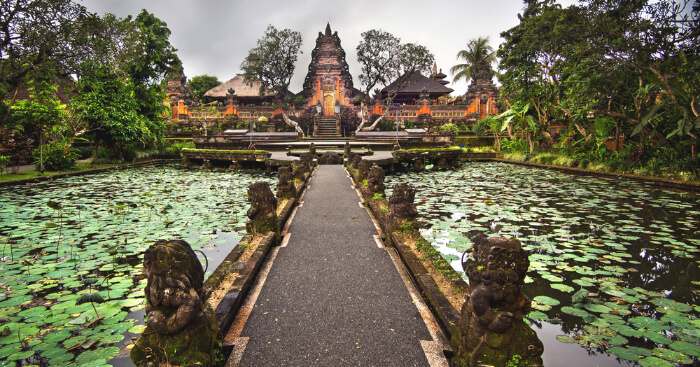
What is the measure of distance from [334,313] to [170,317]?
4.00ft

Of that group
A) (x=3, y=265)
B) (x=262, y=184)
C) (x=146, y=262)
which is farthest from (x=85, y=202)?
(x=146, y=262)

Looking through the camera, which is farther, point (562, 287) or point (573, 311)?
point (562, 287)

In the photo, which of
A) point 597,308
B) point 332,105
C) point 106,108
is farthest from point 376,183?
point 332,105

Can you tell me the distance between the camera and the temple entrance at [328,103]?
30.0m

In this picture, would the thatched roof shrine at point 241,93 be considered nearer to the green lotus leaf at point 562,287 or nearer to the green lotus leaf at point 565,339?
the green lotus leaf at point 562,287

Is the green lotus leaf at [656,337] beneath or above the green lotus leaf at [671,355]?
above

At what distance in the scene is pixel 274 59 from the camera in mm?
27000

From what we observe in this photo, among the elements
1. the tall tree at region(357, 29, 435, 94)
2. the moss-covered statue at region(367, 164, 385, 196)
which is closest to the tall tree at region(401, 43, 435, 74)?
the tall tree at region(357, 29, 435, 94)

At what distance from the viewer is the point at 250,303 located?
2889mm

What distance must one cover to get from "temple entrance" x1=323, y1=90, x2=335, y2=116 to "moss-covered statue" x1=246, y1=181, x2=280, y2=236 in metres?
26.3

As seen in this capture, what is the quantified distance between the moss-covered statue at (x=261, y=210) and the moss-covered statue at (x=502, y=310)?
3.07 meters

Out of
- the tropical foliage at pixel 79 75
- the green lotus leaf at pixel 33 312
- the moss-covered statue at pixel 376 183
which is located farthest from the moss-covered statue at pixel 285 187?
the tropical foliage at pixel 79 75

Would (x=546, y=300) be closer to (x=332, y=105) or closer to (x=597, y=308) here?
(x=597, y=308)

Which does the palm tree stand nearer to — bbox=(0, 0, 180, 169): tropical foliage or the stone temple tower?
the stone temple tower
